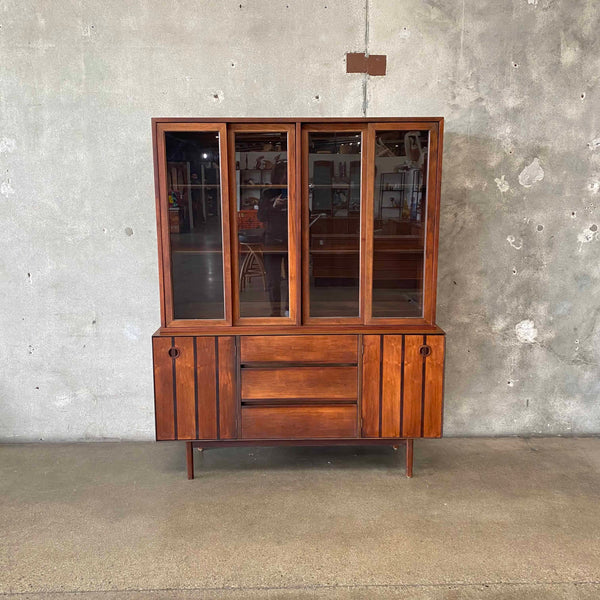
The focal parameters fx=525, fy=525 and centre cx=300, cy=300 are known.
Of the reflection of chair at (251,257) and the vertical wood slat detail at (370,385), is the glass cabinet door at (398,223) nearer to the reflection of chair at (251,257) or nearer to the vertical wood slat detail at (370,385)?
the vertical wood slat detail at (370,385)

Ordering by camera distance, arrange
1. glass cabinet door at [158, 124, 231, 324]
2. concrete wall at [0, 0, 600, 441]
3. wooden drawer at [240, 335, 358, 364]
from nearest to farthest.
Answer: glass cabinet door at [158, 124, 231, 324], wooden drawer at [240, 335, 358, 364], concrete wall at [0, 0, 600, 441]

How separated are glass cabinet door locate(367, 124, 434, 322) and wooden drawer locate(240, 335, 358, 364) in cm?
23

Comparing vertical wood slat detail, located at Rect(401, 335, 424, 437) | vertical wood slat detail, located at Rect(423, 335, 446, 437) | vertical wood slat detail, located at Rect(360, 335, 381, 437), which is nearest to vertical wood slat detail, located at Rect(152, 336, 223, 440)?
vertical wood slat detail, located at Rect(360, 335, 381, 437)

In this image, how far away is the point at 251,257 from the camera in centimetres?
289

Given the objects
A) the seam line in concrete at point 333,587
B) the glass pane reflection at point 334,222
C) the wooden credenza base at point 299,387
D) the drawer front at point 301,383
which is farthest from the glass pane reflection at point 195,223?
the seam line in concrete at point 333,587

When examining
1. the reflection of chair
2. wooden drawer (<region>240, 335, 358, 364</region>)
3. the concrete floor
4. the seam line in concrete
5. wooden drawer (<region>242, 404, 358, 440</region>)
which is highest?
the reflection of chair

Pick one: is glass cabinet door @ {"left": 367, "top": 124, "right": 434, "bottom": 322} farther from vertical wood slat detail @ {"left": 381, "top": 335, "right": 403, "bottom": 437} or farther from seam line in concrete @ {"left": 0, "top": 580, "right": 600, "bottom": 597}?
seam line in concrete @ {"left": 0, "top": 580, "right": 600, "bottom": 597}

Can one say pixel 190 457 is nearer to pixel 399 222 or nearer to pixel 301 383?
pixel 301 383

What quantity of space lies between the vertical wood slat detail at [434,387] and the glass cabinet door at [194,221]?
113 centimetres

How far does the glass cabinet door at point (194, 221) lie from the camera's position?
9.01 ft

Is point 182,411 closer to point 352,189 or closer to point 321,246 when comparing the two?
point 321,246

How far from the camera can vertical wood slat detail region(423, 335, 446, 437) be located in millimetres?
2842

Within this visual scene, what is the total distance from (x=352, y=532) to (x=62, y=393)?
2057 mm

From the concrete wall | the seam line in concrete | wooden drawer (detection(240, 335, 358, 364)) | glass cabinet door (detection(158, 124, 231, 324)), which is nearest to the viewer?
the seam line in concrete
